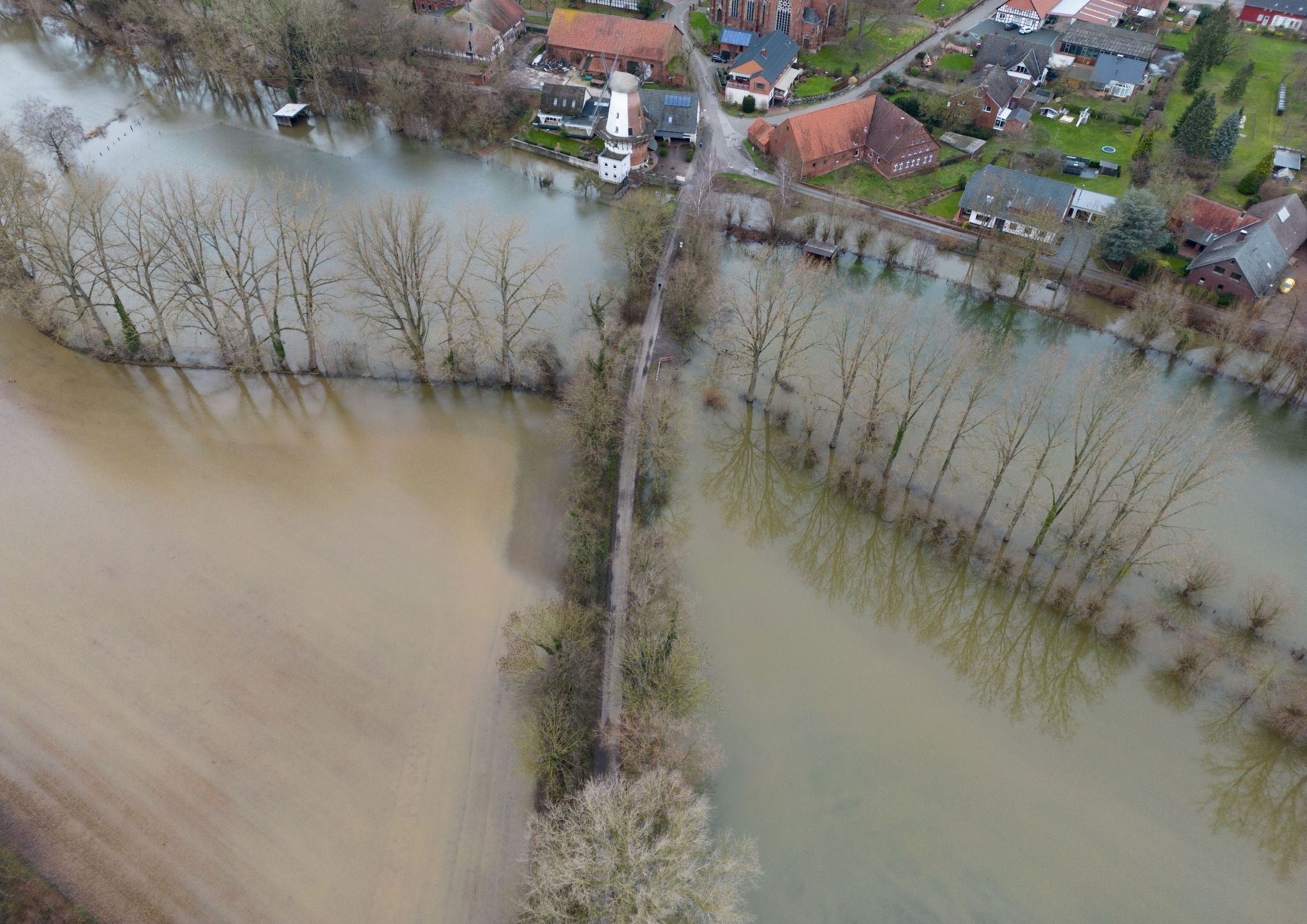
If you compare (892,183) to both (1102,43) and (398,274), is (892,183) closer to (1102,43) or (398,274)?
(1102,43)

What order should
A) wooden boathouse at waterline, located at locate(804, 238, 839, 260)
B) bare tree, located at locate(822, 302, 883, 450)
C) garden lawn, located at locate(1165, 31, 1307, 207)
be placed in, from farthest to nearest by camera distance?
garden lawn, located at locate(1165, 31, 1307, 207)
wooden boathouse at waterline, located at locate(804, 238, 839, 260)
bare tree, located at locate(822, 302, 883, 450)

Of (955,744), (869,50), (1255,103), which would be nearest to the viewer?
(955,744)

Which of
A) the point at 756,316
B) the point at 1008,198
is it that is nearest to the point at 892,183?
the point at 1008,198

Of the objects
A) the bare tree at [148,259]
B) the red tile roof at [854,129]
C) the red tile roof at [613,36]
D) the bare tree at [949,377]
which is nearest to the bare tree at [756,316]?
the bare tree at [949,377]

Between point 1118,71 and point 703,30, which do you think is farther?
point 703,30

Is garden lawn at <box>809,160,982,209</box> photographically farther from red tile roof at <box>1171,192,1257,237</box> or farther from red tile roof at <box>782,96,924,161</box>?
red tile roof at <box>1171,192,1257,237</box>

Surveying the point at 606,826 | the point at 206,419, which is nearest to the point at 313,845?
the point at 606,826

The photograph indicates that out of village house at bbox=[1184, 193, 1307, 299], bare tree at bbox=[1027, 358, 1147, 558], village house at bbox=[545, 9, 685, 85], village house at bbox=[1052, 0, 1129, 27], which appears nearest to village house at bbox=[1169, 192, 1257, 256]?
village house at bbox=[1184, 193, 1307, 299]

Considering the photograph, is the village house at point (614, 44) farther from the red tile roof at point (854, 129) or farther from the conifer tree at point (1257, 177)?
the conifer tree at point (1257, 177)
